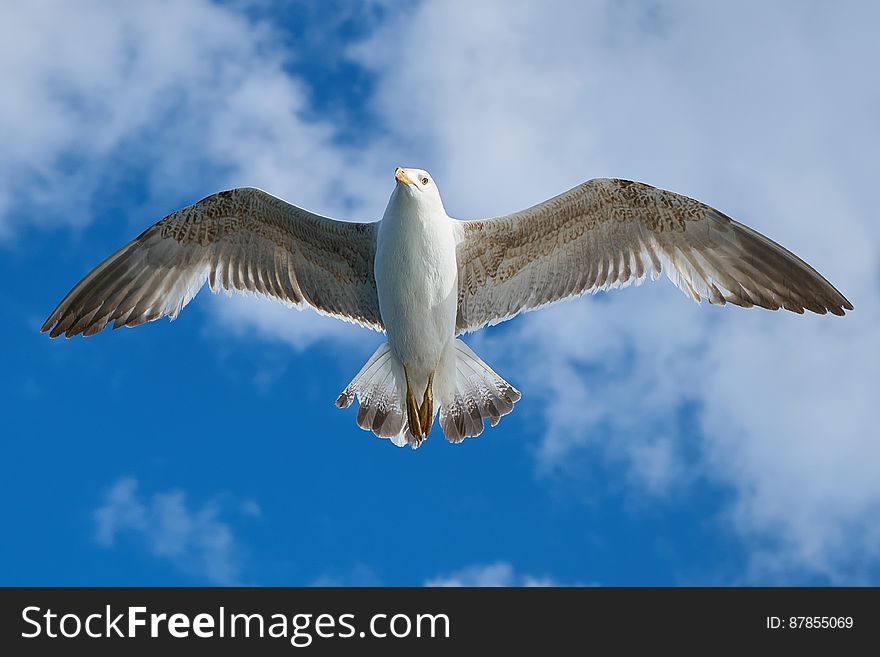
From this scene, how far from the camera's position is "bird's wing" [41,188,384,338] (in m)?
8.63

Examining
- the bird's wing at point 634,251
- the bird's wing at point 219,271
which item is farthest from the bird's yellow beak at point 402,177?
the bird's wing at point 219,271

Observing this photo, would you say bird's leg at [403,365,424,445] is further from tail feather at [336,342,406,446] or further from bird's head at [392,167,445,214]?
bird's head at [392,167,445,214]

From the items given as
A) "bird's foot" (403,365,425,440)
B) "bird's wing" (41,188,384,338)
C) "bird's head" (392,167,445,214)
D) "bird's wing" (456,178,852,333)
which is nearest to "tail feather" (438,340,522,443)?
Result: "bird's foot" (403,365,425,440)

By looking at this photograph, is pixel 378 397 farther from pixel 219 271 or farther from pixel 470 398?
pixel 219 271

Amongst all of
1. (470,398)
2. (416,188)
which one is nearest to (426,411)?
(470,398)

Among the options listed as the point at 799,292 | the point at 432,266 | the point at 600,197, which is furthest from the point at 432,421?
the point at 799,292

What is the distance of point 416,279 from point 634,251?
204 centimetres

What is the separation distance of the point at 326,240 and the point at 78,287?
243 centimetres

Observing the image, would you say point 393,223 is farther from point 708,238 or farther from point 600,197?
point 708,238

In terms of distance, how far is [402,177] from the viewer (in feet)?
24.8

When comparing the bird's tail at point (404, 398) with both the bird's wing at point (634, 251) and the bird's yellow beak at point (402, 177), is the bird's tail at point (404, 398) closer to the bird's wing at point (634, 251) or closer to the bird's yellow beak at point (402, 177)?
the bird's wing at point (634, 251)

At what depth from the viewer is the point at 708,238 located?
8406mm

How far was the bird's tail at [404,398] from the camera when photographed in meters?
8.80

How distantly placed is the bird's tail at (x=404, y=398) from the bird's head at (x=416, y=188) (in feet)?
5.11
